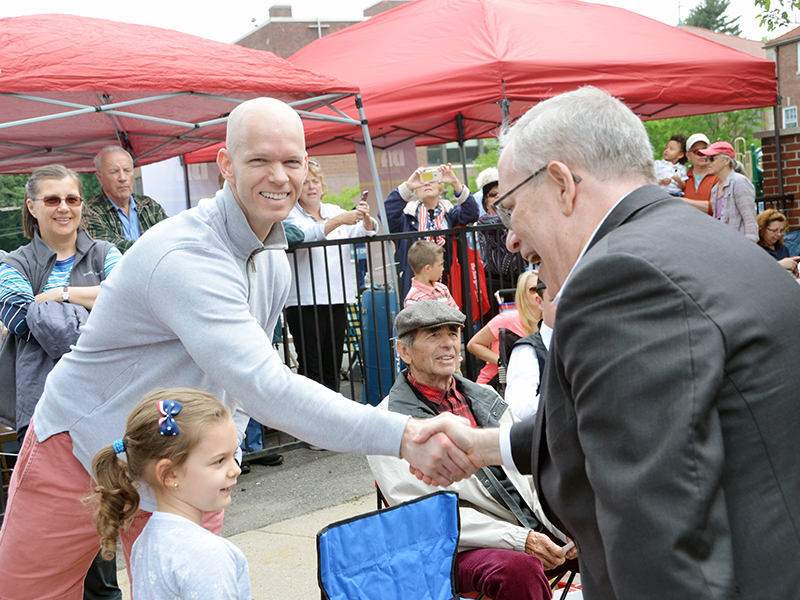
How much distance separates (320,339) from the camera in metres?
6.68

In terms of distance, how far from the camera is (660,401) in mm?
1370

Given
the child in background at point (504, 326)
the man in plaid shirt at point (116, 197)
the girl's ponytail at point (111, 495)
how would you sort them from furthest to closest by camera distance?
the man in plaid shirt at point (116, 197) → the child in background at point (504, 326) → the girl's ponytail at point (111, 495)

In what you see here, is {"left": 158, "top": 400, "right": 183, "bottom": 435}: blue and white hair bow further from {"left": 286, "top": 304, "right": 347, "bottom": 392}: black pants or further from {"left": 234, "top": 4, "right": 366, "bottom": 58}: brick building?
{"left": 234, "top": 4, "right": 366, "bottom": 58}: brick building

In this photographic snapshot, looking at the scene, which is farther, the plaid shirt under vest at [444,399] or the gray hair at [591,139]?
the plaid shirt under vest at [444,399]

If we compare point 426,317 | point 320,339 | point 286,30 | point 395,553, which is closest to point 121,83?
point 320,339

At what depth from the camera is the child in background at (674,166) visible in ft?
33.4

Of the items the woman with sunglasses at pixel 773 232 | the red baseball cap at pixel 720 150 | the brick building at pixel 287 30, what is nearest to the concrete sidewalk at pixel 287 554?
the red baseball cap at pixel 720 150

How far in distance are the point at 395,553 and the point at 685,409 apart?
1862 millimetres

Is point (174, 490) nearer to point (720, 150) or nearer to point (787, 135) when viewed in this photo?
point (720, 150)

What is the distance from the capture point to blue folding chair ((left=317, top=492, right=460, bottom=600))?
9.29 feet

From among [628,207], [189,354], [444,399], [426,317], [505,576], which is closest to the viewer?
[628,207]

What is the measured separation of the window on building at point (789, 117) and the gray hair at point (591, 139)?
34.7ft

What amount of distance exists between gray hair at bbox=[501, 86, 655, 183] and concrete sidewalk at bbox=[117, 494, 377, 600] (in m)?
3.03

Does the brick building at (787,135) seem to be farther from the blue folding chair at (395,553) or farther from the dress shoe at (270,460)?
the blue folding chair at (395,553)
